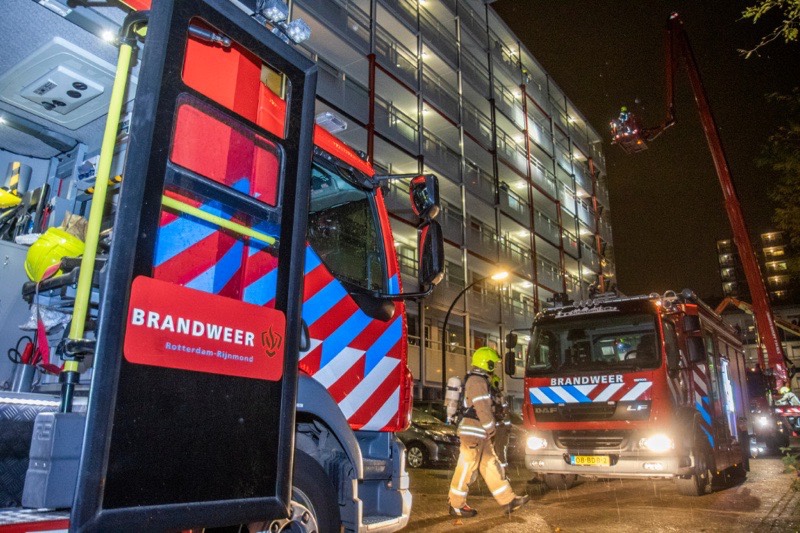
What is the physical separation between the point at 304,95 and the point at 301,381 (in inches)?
49.2

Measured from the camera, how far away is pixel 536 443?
8125 mm

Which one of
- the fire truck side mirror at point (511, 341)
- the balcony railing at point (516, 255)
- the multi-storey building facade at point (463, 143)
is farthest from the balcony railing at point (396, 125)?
the fire truck side mirror at point (511, 341)

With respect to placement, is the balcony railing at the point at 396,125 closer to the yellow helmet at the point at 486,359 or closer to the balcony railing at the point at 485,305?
the balcony railing at the point at 485,305

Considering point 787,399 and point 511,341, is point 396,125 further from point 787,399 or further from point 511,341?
point 787,399

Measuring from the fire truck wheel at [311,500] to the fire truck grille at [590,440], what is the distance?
5746mm

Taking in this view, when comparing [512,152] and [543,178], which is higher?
[512,152]

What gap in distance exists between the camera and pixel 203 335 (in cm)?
189

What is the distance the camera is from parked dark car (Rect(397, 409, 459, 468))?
1250cm

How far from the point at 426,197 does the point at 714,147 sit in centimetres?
1391

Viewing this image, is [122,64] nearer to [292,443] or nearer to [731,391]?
[292,443]

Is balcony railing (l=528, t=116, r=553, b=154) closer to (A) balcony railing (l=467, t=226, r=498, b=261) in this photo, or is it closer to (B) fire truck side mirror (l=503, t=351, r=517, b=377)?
(A) balcony railing (l=467, t=226, r=498, b=261)

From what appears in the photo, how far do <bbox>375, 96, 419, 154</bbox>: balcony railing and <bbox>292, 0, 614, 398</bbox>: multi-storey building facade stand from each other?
64mm

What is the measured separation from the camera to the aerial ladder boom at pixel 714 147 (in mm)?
13344

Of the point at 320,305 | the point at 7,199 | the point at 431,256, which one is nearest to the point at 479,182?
the point at 431,256
